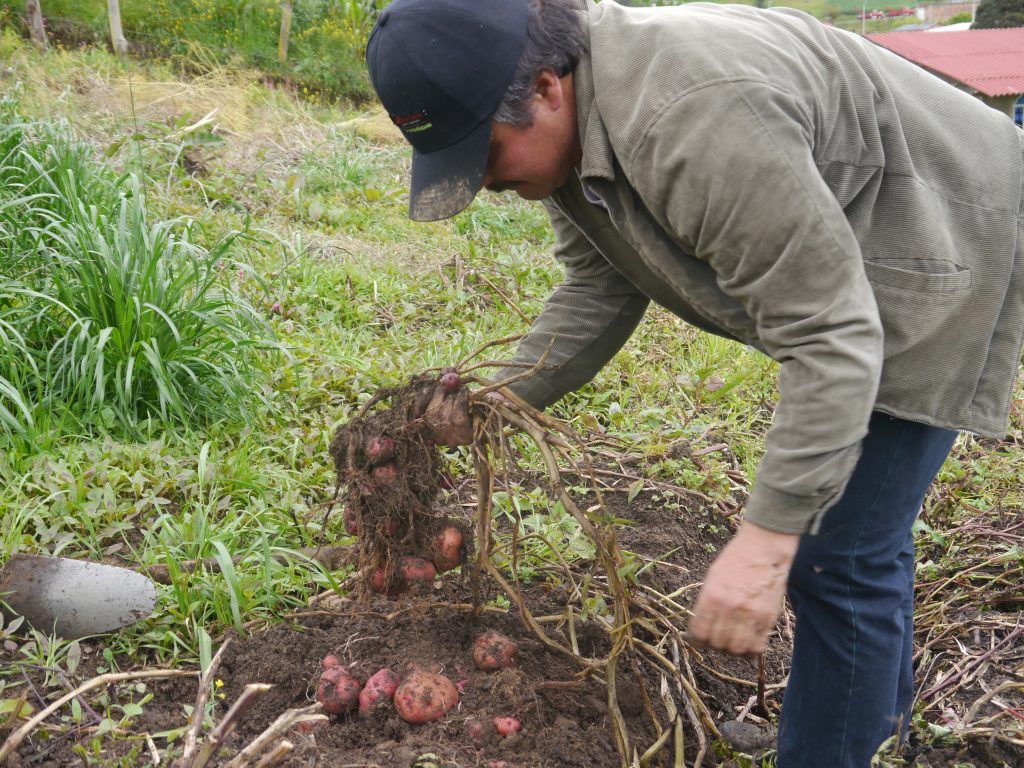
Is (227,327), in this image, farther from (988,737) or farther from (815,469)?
(988,737)

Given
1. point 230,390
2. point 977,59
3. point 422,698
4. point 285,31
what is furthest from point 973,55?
point 422,698

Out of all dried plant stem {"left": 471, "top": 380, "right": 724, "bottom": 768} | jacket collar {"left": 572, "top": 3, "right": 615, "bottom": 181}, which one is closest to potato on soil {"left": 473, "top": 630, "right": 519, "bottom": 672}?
dried plant stem {"left": 471, "top": 380, "right": 724, "bottom": 768}

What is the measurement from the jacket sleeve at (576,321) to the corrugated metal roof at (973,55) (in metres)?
7.26

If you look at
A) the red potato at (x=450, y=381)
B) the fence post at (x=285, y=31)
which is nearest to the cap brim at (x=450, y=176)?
the red potato at (x=450, y=381)

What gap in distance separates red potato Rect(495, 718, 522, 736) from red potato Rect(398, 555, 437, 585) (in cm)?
43

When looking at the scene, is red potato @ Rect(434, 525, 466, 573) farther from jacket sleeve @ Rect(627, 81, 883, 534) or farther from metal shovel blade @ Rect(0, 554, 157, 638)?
jacket sleeve @ Rect(627, 81, 883, 534)

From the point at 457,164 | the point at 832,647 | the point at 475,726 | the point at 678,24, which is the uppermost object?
the point at 678,24

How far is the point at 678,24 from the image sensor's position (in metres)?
1.53

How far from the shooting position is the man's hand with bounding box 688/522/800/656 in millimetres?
1551

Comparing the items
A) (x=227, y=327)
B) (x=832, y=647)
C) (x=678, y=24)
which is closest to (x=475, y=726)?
(x=832, y=647)

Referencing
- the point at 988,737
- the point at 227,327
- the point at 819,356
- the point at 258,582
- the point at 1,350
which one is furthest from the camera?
the point at 227,327

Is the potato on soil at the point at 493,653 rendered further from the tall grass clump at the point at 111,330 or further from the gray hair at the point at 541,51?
the tall grass clump at the point at 111,330

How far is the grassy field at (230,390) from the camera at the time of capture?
2613 mm

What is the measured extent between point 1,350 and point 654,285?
2.42 meters
